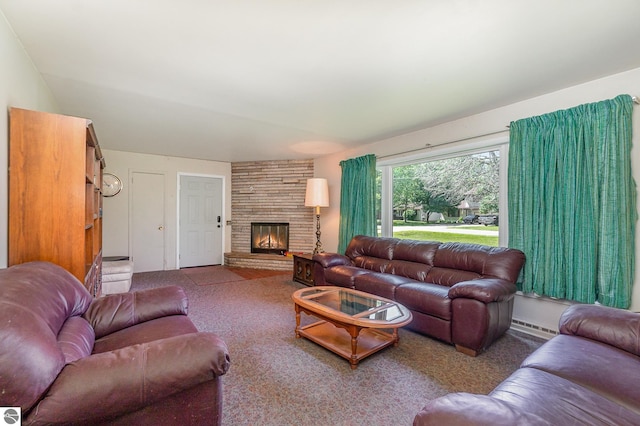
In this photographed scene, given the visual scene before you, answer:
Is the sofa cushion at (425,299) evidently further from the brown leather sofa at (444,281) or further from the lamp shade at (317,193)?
the lamp shade at (317,193)

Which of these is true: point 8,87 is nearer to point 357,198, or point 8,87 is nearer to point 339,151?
point 357,198

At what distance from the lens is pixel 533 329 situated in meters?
2.70

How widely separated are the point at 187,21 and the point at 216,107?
1.37 metres

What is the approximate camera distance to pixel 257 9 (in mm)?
1566

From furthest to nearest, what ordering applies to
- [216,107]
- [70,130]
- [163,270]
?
[163,270], [216,107], [70,130]

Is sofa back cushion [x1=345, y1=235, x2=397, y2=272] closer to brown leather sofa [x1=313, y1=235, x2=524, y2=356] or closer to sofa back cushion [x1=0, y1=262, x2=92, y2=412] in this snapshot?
brown leather sofa [x1=313, y1=235, x2=524, y2=356]

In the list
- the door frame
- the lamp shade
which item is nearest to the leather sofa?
the lamp shade

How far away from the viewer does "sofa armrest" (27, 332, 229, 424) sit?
0.87 metres

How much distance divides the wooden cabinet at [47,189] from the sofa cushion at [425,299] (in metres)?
2.52

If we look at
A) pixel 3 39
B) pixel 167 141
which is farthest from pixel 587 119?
pixel 167 141

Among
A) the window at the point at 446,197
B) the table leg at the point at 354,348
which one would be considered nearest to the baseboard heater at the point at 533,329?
the window at the point at 446,197

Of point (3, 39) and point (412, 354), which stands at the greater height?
point (3, 39)

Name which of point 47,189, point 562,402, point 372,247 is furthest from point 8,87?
point 372,247

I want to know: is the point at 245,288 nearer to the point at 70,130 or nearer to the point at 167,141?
the point at 167,141
